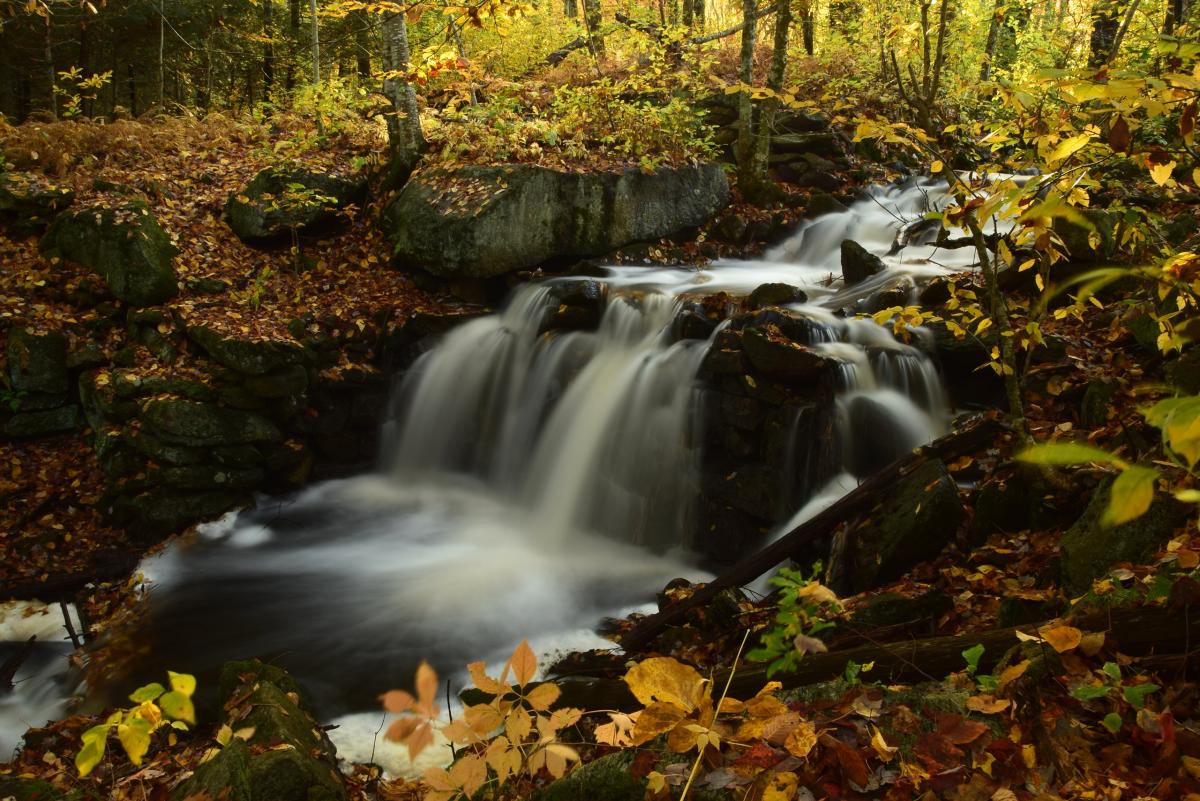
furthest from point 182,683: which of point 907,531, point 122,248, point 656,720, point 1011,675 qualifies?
point 122,248

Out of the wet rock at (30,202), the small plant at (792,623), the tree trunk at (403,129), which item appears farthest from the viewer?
the tree trunk at (403,129)

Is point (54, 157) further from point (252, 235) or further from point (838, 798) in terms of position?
point (838, 798)

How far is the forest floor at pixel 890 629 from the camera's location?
69.9 inches

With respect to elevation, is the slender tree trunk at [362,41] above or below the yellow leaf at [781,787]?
above

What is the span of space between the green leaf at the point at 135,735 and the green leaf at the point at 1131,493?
6.73ft

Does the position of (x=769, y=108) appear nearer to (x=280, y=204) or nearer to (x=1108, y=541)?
(x=280, y=204)

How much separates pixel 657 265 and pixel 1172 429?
10.1 m

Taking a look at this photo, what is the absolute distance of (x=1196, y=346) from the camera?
13.2 ft

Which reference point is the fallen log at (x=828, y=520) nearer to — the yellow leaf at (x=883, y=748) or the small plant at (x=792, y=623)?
the small plant at (x=792, y=623)

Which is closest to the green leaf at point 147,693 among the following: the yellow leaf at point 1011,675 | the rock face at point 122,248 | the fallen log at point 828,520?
the yellow leaf at point 1011,675

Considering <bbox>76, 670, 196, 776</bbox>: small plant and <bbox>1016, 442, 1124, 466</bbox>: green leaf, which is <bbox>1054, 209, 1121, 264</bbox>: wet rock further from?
<bbox>76, 670, 196, 776</bbox>: small plant

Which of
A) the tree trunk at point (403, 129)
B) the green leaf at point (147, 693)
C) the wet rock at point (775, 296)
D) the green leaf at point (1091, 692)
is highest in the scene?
the tree trunk at point (403, 129)

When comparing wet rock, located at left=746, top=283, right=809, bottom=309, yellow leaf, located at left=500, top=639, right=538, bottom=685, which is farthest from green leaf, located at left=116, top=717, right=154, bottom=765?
wet rock, located at left=746, top=283, right=809, bottom=309

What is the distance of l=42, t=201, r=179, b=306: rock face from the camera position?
912 cm
